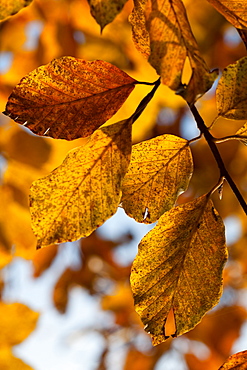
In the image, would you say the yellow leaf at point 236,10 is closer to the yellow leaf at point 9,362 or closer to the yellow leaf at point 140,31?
the yellow leaf at point 140,31

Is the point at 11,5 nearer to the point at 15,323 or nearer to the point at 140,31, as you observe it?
the point at 140,31

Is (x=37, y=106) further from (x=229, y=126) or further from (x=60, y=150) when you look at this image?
(x=229, y=126)

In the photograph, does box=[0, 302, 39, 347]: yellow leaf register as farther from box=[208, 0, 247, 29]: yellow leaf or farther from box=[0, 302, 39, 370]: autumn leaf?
box=[208, 0, 247, 29]: yellow leaf

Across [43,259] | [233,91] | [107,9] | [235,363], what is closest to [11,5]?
[107,9]

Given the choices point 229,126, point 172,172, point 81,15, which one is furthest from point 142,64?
point 172,172

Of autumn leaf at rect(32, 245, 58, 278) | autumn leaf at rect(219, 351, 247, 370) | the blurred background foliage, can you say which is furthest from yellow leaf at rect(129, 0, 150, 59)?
autumn leaf at rect(32, 245, 58, 278)

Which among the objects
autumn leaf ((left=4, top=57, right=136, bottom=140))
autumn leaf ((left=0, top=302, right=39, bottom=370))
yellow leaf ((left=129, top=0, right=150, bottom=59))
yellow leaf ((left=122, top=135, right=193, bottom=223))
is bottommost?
autumn leaf ((left=0, top=302, right=39, bottom=370))

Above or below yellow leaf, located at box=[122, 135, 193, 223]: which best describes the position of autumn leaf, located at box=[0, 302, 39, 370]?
below
